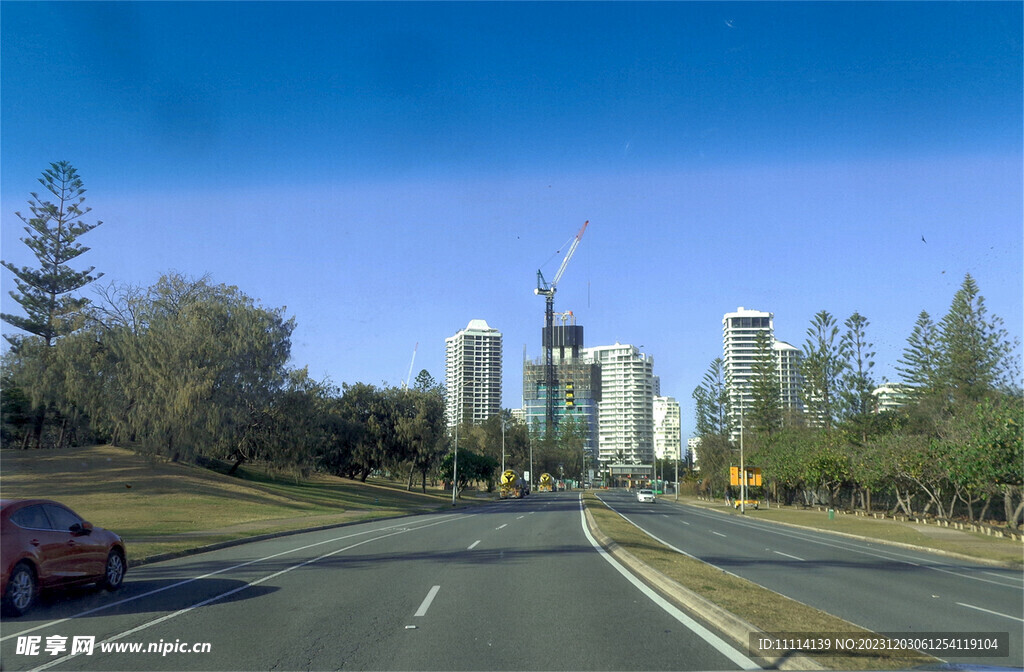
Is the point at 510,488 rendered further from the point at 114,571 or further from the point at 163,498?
the point at 114,571

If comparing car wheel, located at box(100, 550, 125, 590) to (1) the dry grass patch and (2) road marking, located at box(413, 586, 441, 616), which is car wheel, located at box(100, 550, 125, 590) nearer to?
(2) road marking, located at box(413, 586, 441, 616)

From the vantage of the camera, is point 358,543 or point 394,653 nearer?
point 394,653

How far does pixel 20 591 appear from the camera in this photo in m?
10.7

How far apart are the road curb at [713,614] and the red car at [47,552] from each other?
927 centimetres

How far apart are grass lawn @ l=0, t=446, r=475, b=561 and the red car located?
844 centimetres

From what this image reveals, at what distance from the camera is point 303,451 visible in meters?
53.9

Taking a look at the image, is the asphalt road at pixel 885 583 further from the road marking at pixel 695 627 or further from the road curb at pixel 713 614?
the road marking at pixel 695 627

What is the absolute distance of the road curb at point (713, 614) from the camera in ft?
25.8

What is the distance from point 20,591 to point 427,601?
565 cm

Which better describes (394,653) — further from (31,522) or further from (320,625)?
(31,522)

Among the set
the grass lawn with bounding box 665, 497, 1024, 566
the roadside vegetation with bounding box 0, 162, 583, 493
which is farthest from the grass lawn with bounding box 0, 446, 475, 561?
the grass lawn with bounding box 665, 497, 1024, 566

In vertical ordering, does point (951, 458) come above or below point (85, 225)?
below

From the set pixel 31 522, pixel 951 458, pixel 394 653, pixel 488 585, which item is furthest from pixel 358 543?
pixel 951 458

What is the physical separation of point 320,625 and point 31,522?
492 cm
